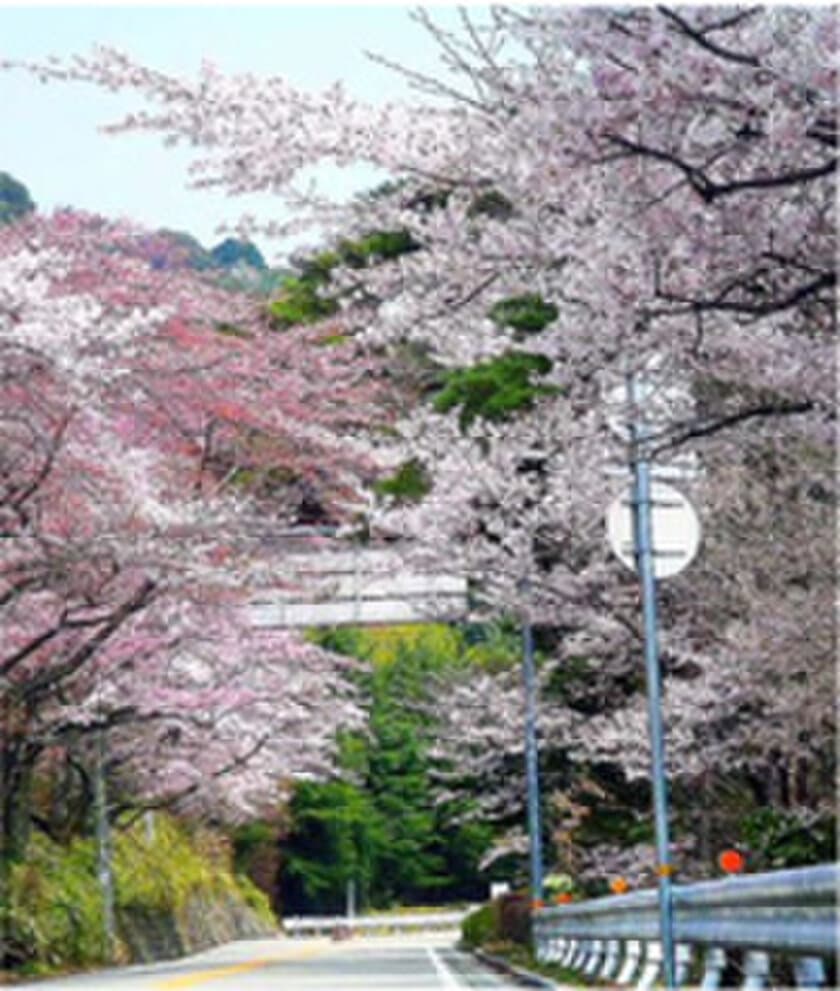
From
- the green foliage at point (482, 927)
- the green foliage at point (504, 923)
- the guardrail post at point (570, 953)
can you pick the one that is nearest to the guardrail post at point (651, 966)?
the guardrail post at point (570, 953)

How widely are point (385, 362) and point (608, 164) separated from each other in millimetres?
15348

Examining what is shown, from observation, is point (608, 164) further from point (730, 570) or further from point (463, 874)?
point (463, 874)

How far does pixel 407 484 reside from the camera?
1002 inches

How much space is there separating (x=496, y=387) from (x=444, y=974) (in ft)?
22.1

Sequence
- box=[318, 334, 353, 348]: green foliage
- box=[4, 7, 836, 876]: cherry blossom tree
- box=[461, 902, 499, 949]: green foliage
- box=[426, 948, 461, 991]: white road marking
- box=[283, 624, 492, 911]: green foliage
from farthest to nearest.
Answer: box=[283, 624, 492, 911]: green foliage → box=[461, 902, 499, 949]: green foliage → box=[318, 334, 353, 348]: green foliage → box=[426, 948, 461, 991]: white road marking → box=[4, 7, 836, 876]: cherry blossom tree

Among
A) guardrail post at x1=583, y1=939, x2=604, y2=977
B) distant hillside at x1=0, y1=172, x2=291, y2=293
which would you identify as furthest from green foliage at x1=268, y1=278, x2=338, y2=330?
guardrail post at x1=583, y1=939, x2=604, y2=977

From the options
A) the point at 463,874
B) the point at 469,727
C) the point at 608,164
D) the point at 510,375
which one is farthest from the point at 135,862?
the point at 463,874

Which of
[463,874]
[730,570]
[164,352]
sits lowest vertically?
[463,874]

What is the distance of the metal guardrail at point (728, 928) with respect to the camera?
7.71 meters

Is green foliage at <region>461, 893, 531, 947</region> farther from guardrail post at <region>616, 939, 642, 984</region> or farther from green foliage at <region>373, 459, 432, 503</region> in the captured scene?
guardrail post at <region>616, 939, 642, 984</region>

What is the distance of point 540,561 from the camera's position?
76.3ft

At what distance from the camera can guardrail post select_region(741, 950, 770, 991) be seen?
29.6 feet

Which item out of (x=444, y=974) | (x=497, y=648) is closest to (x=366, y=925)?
(x=497, y=648)

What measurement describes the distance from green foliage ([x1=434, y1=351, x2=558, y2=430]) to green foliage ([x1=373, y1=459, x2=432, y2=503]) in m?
2.40
